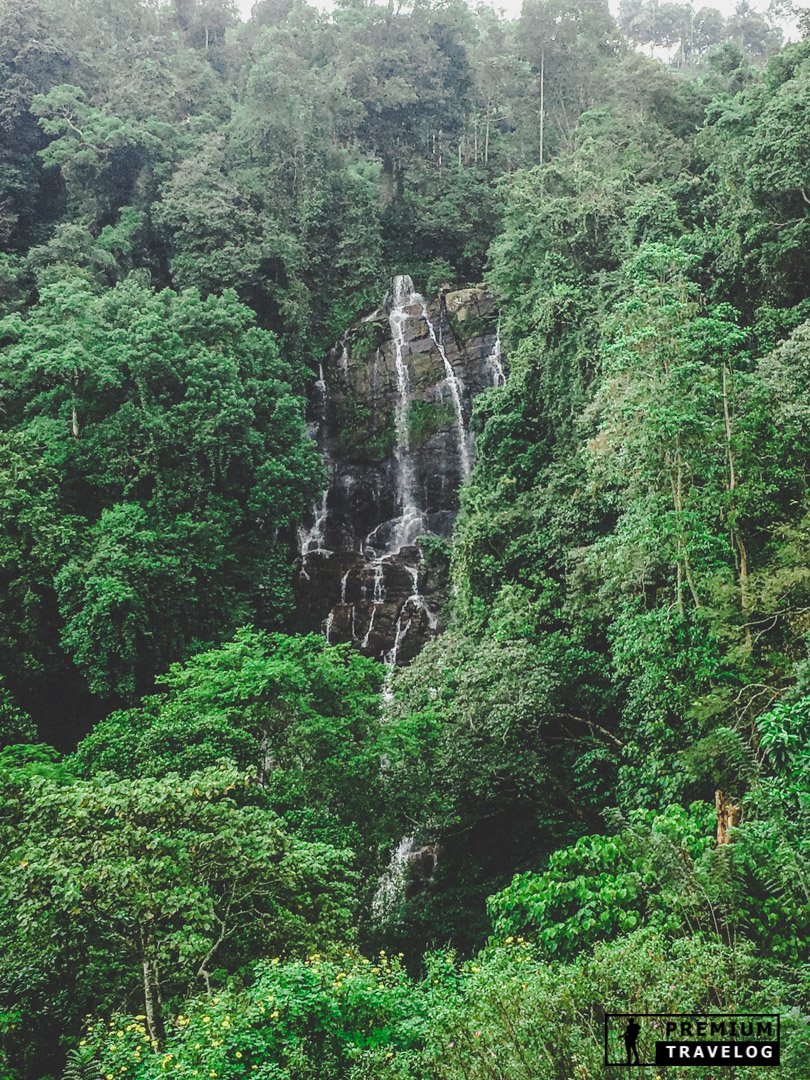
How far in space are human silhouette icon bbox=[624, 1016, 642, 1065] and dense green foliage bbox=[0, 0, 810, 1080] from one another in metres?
0.17

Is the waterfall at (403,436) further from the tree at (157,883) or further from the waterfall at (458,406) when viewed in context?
the tree at (157,883)

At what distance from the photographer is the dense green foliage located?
251 inches

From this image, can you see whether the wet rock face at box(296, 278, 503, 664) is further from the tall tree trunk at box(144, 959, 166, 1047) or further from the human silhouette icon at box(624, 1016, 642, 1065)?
the human silhouette icon at box(624, 1016, 642, 1065)

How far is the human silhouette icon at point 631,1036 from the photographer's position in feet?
13.7

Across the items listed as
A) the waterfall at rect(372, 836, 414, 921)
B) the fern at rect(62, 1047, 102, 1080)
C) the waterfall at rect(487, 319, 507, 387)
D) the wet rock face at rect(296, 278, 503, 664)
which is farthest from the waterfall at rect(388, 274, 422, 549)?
the fern at rect(62, 1047, 102, 1080)

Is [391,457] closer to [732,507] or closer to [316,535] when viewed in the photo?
[316,535]

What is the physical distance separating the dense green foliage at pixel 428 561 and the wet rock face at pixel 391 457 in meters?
0.89

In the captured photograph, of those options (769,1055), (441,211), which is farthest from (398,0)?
(769,1055)

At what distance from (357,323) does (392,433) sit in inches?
161

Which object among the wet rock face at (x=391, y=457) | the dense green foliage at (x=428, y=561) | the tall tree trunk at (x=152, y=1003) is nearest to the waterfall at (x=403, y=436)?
the wet rock face at (x=391, y=457)

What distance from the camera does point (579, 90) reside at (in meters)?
29.4

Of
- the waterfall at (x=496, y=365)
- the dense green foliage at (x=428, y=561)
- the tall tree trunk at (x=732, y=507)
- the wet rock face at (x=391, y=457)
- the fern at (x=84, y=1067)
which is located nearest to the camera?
the fern at (x=84, y=1067)

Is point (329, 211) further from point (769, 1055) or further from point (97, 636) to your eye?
point (769, 1055)

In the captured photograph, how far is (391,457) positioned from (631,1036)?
732 inches
